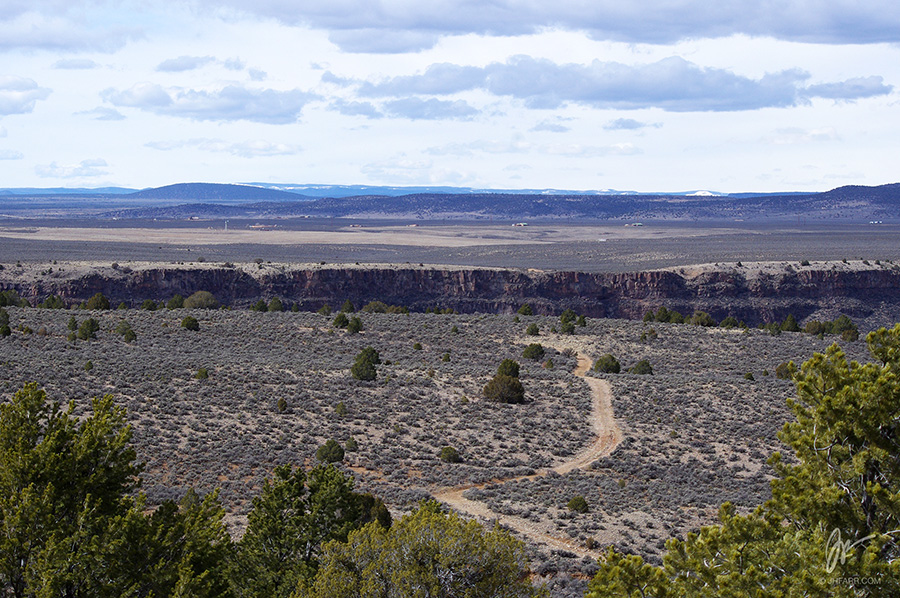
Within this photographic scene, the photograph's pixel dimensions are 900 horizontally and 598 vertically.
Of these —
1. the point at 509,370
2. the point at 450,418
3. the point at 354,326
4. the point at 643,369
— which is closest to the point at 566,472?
the point at 450,418

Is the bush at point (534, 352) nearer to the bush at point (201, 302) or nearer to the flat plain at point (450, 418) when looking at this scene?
the flat plain at point (450, 418)

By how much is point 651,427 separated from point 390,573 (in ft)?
86.8

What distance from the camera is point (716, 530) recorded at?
895 cm

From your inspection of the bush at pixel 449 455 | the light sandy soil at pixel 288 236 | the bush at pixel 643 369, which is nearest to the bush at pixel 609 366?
the bush at pixel 643 369

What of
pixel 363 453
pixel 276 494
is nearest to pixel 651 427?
pixel 363 453

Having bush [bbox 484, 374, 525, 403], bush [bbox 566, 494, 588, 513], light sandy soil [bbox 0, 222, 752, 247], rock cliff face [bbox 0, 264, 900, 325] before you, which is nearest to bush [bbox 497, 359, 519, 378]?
bush [bbox 484, 374, 525, 403]

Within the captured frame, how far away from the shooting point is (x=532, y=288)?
99125 mm

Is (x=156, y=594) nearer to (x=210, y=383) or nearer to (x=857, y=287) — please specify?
(x=210, y=383)

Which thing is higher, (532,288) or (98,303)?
(98,303)

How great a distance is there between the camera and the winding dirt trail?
23.1 meters

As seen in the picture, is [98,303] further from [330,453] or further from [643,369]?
[330,453]
